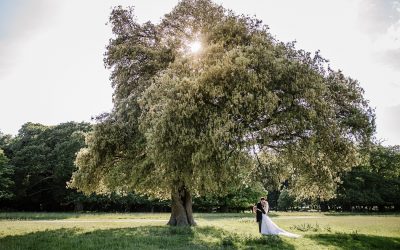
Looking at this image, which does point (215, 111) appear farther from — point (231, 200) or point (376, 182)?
point (376, 182)

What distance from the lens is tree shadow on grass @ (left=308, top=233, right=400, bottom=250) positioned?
19.5 meters

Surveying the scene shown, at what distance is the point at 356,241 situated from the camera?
21.0m

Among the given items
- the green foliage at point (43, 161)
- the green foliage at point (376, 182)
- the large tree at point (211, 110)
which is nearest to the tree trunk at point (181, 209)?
the large tree at point (211, 110)

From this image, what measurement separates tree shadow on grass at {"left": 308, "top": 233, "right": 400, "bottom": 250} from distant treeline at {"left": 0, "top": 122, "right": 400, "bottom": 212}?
116ft

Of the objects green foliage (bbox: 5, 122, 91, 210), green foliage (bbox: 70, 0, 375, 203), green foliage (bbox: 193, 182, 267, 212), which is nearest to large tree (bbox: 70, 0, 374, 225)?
green foliage (bbox: 70, 0, 375, 203)

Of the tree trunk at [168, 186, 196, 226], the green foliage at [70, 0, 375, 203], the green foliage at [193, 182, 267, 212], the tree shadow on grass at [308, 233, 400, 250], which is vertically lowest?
the tree shadow on grass at [308, 233, 400, 250]

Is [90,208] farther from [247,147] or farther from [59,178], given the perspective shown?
[247,147]

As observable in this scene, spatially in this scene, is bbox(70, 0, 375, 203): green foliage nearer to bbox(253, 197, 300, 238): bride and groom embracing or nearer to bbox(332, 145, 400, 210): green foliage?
bbox(253, 197, 300, 238): bride and groom embracing

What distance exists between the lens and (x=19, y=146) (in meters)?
68.5

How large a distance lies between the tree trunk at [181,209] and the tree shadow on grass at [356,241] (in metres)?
10.9

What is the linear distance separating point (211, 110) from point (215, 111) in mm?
255

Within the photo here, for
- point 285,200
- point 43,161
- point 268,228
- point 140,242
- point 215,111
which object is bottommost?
point 140,242

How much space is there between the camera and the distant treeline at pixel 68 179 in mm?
63125

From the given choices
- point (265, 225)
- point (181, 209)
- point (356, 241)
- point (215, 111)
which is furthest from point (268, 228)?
point (181, 209)
